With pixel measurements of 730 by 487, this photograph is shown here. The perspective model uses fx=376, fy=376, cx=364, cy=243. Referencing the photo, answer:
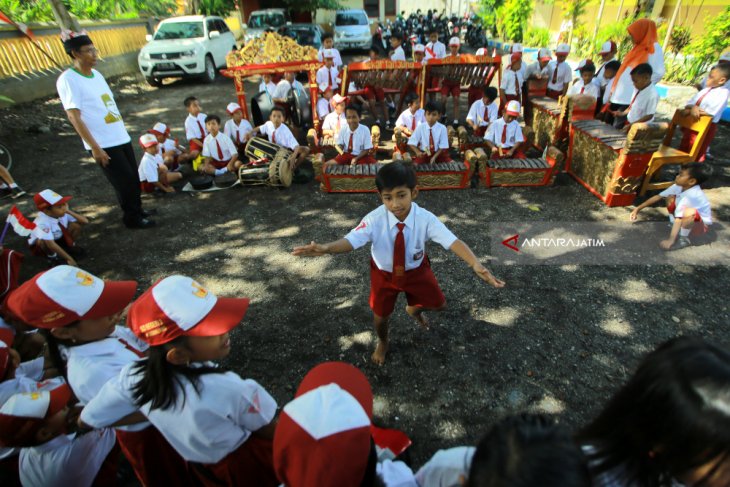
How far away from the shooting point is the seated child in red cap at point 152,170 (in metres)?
5.87

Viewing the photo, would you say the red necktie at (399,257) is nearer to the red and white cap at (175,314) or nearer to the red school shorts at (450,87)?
the red and white cap at (175,314)

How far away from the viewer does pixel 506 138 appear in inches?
247

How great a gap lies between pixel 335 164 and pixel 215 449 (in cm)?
505

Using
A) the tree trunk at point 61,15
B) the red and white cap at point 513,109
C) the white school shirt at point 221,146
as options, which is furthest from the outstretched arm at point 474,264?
the tree trunk at point 61,15

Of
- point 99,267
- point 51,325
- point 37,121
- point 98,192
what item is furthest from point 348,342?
point 37,121

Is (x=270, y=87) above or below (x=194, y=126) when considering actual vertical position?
above

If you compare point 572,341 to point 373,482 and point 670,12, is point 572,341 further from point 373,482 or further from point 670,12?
point 670,12

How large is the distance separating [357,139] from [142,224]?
11.3 feet

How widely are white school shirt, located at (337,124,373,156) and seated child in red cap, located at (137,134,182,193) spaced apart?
290 cm

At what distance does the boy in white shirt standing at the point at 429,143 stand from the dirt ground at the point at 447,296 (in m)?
0.73

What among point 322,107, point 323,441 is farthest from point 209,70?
point 323,441

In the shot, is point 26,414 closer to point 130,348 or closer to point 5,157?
point 130,348

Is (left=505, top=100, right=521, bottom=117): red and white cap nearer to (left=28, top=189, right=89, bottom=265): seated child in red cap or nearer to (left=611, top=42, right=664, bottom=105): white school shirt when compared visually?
(left=611, top=42, right=664, bottom=105): white school shirt

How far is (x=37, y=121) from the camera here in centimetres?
878
